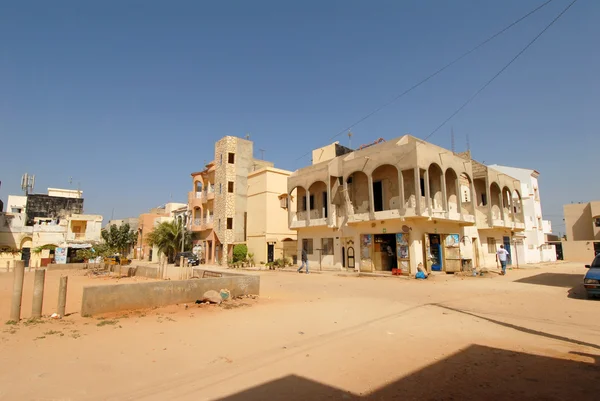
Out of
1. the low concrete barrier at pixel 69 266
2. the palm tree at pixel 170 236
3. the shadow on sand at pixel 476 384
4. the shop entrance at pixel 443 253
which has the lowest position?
the shadow on sand at pixel 476 384

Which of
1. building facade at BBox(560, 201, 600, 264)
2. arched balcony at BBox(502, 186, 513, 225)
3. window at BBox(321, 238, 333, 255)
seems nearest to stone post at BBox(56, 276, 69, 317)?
window at BBox(321, 238, 333, 255)

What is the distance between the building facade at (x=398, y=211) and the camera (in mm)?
22062

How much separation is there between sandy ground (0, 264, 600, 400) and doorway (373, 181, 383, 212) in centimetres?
1544

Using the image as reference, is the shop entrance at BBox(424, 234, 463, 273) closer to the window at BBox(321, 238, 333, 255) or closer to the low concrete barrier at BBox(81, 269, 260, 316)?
the window at BBox(321, 238, 333, 255)

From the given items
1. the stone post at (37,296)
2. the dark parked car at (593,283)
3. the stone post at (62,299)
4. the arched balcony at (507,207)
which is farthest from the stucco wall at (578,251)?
the stone post at (37,296)

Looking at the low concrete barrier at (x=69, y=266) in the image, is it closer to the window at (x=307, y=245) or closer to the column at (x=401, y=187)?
the window at (x=307, y=245)

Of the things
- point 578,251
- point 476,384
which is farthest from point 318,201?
point 578,251

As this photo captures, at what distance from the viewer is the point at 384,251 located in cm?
2486

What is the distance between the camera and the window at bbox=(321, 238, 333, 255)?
28.0 m

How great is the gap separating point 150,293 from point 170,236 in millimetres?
36329

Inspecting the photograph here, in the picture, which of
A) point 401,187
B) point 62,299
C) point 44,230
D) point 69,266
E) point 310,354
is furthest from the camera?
point 44,230

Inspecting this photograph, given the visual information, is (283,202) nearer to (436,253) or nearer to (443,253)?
(436,253)

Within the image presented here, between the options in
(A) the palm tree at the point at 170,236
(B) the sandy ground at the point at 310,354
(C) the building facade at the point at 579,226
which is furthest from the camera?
(C) the building facade at the point at 579,226

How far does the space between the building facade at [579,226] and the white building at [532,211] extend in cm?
420
